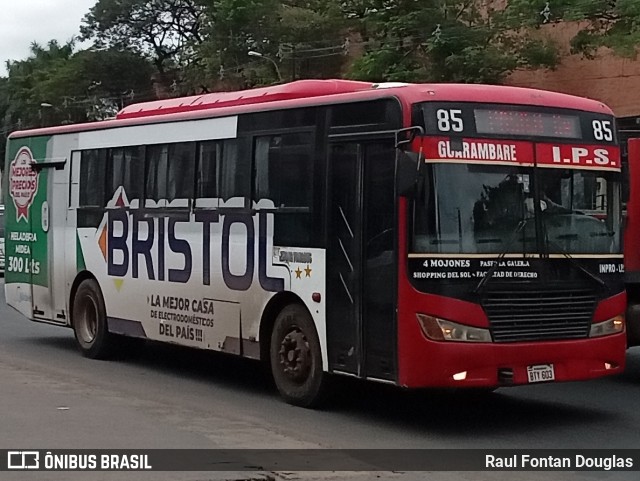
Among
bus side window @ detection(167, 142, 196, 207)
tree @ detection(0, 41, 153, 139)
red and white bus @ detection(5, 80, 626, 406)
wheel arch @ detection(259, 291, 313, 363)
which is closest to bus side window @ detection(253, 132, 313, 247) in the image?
red and white bus @ detection(5, 80, 626, 406)

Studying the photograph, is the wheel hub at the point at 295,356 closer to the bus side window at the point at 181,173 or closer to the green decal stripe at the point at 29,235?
the bus side window at the point at 181,173

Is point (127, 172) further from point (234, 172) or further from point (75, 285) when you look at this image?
point (234, 172)

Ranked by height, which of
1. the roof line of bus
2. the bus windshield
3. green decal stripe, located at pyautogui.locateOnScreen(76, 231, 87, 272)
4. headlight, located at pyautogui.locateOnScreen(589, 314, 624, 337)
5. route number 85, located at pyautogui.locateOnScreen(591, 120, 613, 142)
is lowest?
headlight, located at pyautogui.locateOnScreen(589, 314, 624, 337)

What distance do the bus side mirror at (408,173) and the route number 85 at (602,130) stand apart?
2.03 meters

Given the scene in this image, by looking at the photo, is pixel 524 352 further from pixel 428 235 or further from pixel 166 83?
pixel 166 83

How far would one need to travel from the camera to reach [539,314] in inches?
407

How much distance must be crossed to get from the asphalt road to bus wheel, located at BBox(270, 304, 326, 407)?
16 cm

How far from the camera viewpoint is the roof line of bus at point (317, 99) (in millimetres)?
10367

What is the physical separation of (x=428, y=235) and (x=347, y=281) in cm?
103

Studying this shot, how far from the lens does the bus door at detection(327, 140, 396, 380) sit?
403 inches

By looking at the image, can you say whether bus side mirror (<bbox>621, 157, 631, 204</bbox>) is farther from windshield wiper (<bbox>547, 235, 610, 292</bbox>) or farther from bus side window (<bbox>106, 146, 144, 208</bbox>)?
bus side window (<bbox>106, 146, 144, 208</bbox>)

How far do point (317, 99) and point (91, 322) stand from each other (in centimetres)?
554

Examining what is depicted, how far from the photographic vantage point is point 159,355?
16047 mm

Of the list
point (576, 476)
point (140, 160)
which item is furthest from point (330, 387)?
point (140, 160)
